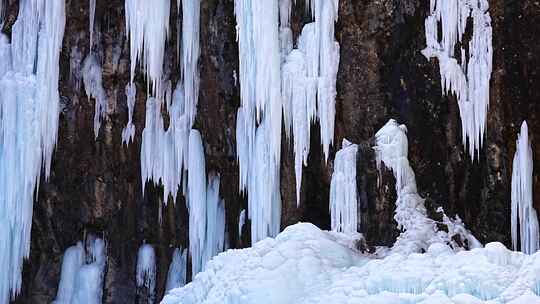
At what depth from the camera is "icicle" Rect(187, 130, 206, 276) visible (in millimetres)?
13766

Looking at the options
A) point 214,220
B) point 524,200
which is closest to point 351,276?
point 524,200

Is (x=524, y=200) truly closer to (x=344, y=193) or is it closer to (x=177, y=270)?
(x=344, y=193)

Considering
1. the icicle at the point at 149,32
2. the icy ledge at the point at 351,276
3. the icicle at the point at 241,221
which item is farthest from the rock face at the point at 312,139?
the icy ledge at the point at 351,276

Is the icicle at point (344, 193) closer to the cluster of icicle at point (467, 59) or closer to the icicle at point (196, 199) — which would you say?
the cluster of icicle at point (467, 59)

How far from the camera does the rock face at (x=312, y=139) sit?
11.2 meters

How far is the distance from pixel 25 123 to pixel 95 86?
1.33 metres

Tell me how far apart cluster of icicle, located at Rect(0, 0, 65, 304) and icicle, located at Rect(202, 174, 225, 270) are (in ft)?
9.27

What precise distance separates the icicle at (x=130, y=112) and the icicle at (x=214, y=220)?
1.67 m

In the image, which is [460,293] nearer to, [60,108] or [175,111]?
[175,111]

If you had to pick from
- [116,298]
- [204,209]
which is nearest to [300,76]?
[204,209]

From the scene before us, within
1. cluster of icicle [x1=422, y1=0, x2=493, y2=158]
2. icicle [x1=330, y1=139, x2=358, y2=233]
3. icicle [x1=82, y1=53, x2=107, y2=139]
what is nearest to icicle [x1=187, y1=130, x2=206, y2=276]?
icicle [x1=82, y1=53, x2=107, y2=139]

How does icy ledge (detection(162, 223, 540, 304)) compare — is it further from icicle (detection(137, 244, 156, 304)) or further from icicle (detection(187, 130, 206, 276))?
icicle (detection(137, 244, 156, 304))

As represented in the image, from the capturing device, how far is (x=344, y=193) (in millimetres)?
11945

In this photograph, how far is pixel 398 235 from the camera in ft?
37.7
